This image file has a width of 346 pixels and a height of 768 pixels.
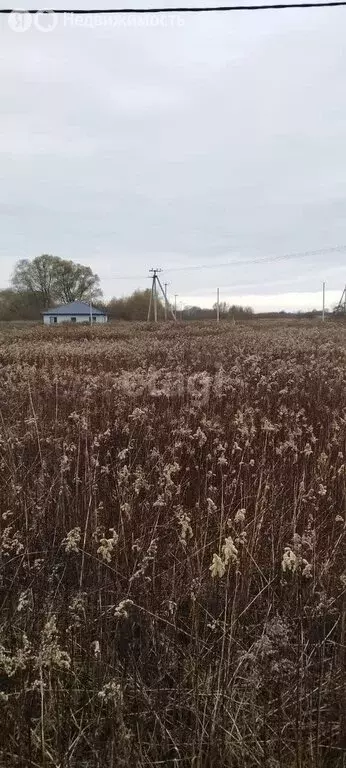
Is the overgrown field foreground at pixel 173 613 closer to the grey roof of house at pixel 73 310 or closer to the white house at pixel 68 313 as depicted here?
the white house at pixel 68 313

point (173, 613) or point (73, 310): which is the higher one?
point (73, 310)

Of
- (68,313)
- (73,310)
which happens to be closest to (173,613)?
(68,313)

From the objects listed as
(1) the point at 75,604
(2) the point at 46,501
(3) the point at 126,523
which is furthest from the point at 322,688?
(2) the point at 46,501

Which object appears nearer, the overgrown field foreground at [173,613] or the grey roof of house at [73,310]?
the overgrown field foreground at [173,613]

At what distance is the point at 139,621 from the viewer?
2.37 meters

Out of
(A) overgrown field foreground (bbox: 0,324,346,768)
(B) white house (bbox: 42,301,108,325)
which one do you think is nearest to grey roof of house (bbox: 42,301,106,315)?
(B) white house (bbox: 42,301,108,325)

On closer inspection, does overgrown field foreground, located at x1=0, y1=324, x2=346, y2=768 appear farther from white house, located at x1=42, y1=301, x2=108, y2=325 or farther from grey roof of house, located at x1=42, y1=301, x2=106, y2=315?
grey roof of house, located at x1=42, y1=301, x2=106, y2=315

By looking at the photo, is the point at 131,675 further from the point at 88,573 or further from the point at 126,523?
the point at 126,523

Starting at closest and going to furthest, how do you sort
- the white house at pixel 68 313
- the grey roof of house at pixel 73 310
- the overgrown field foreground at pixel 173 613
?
1. the overgrown field foreground at pixel 173 613
2. the white house at pixel 68 313
3. the grey roof of house at pixel 73 310

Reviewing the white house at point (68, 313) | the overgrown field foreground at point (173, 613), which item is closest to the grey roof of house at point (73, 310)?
the white house at point (68, 313)

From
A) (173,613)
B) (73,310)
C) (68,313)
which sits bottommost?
(173,613)

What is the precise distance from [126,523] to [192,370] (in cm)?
729

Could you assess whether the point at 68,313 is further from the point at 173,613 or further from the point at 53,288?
the point at 173,613

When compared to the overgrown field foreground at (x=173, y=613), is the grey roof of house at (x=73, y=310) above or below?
above
